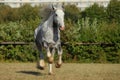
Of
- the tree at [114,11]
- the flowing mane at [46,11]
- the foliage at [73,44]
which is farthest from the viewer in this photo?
the tree at [114,11]

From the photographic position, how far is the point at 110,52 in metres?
20.4

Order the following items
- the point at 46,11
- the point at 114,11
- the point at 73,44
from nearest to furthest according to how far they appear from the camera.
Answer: the point at 46,11
the point at 73,44
the point at 114,11

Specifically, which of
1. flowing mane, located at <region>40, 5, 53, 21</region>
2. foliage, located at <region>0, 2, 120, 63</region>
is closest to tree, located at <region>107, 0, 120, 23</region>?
foliage, located at <region>0, 2, 120, 63</region>

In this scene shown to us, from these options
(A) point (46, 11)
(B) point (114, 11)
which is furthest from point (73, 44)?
(B) point (114, 11)

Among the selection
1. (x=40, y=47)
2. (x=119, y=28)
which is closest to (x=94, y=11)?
(x=119, y=28)

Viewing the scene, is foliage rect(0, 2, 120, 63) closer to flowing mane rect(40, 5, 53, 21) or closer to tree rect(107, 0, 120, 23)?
flowing mane rect(40, 5, 53, 21)

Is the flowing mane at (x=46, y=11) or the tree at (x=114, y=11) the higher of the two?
the tree at (x=114, y=11)

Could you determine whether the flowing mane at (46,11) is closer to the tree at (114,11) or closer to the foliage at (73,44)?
the foliage at (73,44)

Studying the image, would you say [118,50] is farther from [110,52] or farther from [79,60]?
[79,60]

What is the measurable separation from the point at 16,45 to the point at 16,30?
723mm

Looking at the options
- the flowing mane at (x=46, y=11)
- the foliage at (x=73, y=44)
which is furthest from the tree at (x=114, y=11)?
A: the flowing mane at (x=46, y=11)

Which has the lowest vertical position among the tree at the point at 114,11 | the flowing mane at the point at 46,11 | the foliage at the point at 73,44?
the foliage at the point at 73,44

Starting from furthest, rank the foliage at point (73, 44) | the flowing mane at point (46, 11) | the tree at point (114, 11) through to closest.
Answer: the tree at point (114, 11)
the foliage at point (73, 44)
the flowing mane at point (46, 11)

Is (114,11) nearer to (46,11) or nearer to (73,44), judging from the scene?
(73,44)
